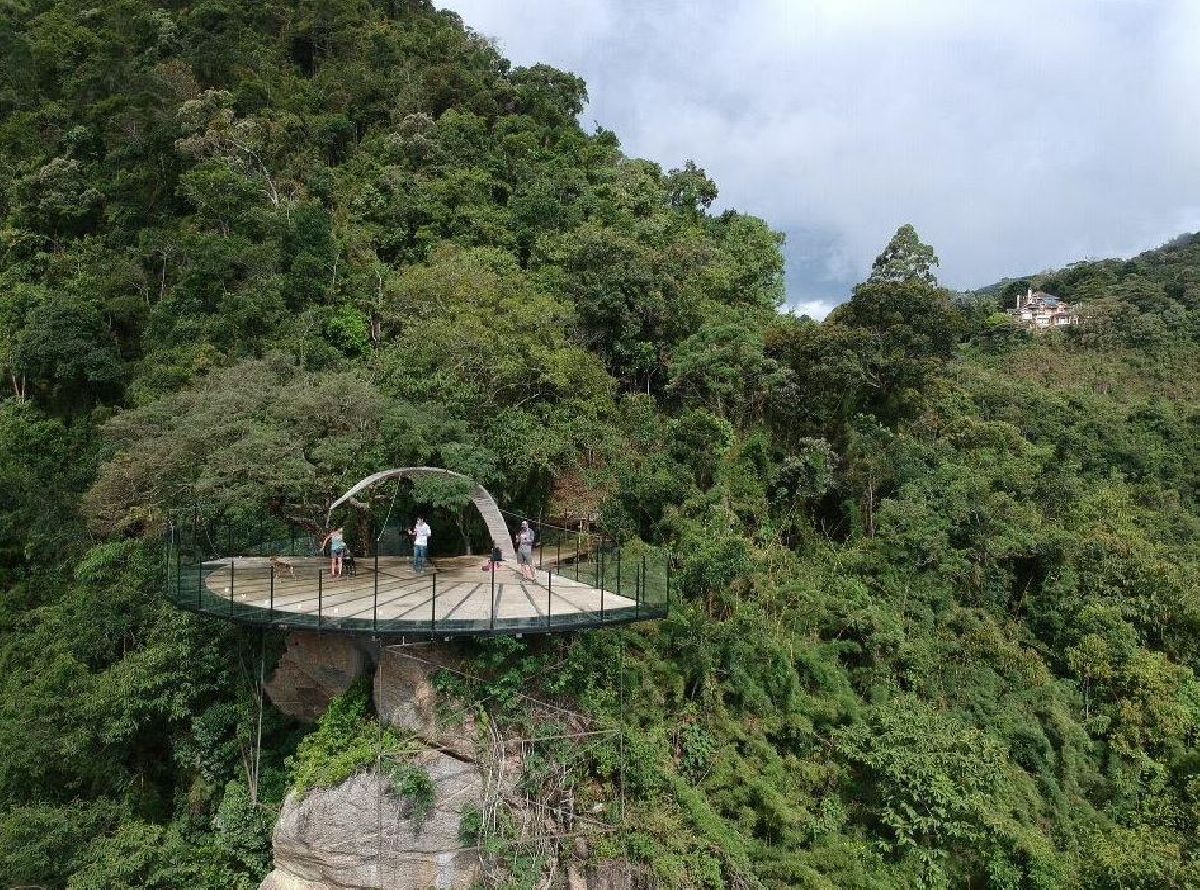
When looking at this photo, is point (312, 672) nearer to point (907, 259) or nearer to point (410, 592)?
point (410, 592)

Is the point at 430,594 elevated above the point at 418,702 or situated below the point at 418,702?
above

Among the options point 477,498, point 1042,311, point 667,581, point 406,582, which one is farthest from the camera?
point 1042,311

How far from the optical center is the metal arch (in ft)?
42.9

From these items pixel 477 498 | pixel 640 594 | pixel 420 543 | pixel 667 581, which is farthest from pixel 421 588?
pixel 667 581

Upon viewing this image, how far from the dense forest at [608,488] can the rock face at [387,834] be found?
1.43m

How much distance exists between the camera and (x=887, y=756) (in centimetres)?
1338

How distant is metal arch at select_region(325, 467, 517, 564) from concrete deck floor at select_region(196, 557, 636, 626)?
0.47 metres

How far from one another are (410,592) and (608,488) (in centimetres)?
656

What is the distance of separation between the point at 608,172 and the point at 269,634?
84.0 ft

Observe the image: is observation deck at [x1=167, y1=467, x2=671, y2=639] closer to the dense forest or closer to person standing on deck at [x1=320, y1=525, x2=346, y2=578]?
person standing on deck at [x1=320, y1=525, x2=346, y2=578]

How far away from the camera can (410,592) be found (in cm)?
1252

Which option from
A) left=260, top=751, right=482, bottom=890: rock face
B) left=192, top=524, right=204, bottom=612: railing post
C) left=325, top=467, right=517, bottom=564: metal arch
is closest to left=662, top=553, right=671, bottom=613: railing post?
left=325, top=467, right=517, bottom=564: metal arch

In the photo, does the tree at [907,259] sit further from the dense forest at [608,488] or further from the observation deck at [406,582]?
the observation deck at [406,582]

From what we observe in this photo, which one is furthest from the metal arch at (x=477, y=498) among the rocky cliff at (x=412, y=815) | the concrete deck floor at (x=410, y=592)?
the rocky cliff at (x=412, y=815)
